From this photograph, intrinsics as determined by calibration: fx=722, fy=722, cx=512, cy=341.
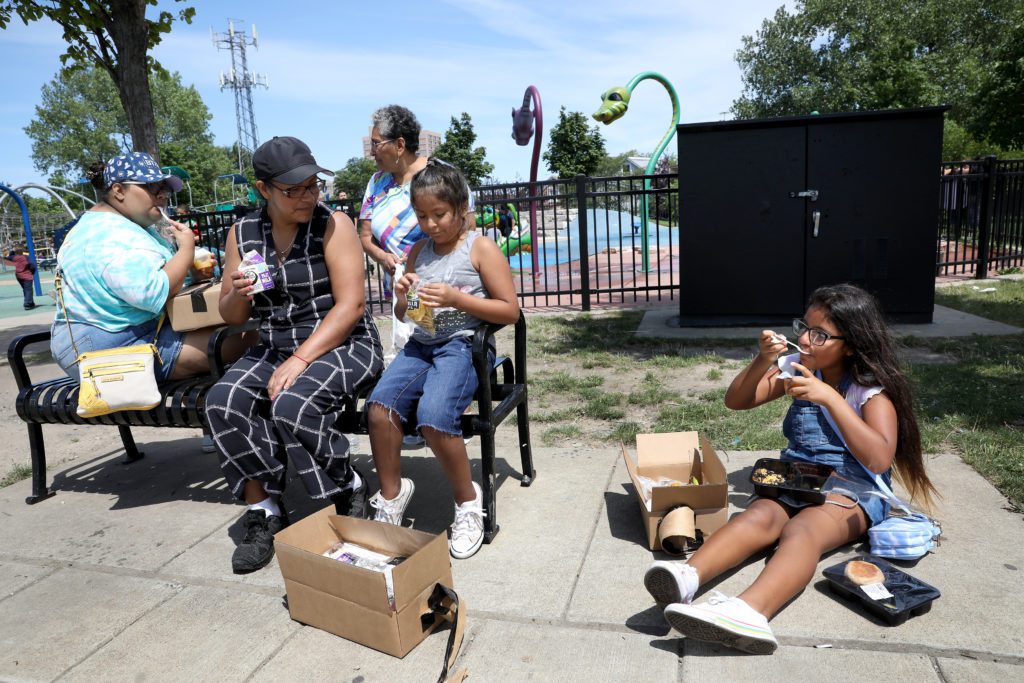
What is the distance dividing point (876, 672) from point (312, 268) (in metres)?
2.57

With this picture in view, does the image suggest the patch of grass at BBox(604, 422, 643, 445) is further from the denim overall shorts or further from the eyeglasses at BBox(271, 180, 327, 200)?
the eyeglasses at BBox(271, 180, 327, 200)

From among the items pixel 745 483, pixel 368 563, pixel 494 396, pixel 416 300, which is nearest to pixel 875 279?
pixel 745 483

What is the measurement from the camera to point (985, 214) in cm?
1015

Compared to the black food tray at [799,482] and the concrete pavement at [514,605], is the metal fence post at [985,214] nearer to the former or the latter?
the concrete pavement at [514,605]

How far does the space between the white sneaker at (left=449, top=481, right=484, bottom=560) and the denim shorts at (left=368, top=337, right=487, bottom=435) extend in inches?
13.8

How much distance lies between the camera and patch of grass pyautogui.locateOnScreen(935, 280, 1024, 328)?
7.20 meters

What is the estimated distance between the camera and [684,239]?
737cm

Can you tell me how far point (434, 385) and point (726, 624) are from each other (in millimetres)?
1411

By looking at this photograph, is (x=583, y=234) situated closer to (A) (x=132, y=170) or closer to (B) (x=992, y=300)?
(B) (x=992, y=300)

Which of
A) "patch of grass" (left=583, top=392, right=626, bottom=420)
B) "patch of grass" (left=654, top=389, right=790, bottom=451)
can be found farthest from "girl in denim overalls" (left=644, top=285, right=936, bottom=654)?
"patch of grass" (left=583, top=392, right=626, bottom=420)

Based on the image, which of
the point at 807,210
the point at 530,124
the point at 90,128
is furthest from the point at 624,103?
the point at 90,128

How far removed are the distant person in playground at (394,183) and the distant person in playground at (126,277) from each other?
0.94 m

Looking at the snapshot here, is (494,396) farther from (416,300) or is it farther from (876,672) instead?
(876,672)

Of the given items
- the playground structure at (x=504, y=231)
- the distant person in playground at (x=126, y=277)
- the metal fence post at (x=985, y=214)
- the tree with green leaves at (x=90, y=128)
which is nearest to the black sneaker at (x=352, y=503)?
the distant person in playground at (x=126, y=277)
